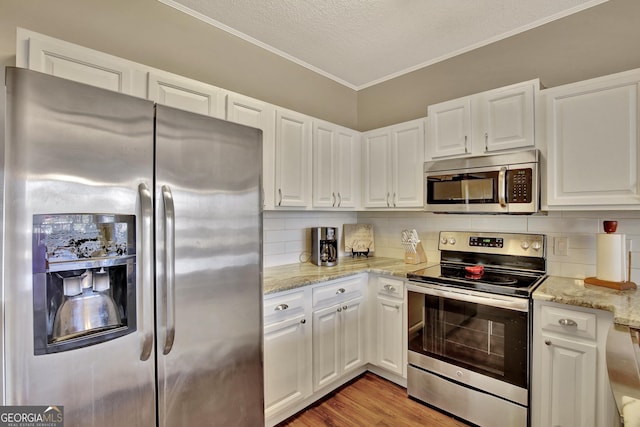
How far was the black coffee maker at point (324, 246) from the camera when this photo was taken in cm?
266

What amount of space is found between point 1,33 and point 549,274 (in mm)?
3519

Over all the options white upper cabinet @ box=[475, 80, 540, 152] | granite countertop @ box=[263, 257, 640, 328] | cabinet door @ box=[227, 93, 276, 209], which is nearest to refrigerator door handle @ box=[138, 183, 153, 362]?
granite countertop @ box=[263, 257, 640, 328]

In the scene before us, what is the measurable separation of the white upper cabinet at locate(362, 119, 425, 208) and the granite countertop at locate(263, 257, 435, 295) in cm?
53

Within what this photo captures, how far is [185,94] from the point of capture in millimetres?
1809

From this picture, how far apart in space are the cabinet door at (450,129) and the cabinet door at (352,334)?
4.51 ft

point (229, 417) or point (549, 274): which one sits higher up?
point (549, 274)

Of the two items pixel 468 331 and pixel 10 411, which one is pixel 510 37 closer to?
pixel 468 331

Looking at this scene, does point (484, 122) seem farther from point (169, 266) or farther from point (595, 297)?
point (169, 266)

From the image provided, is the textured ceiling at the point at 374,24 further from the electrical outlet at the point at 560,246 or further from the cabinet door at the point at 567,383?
the cabinet door at the point at 567,383

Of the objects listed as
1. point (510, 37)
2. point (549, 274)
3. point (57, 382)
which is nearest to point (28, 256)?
point (57, 382)

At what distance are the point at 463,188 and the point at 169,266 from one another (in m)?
1.99

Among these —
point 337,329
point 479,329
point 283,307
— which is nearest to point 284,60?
point 283,307

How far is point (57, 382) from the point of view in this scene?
1.00 m

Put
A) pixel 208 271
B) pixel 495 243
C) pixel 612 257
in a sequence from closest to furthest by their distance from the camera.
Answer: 1. pixel 208 271
2. pixel 612 257
3. pixel 495 243
